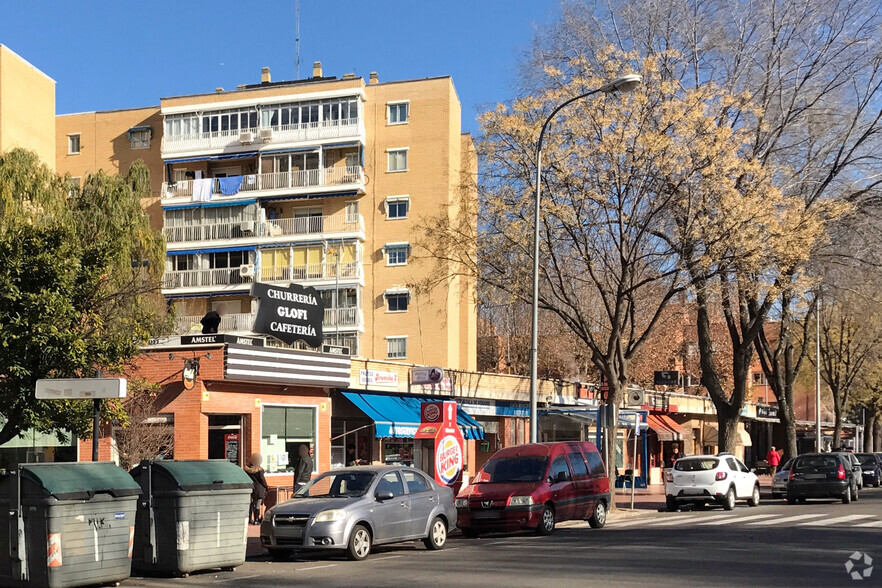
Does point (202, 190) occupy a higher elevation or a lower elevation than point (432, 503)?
higher

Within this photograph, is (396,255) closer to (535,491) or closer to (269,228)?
(269,228)

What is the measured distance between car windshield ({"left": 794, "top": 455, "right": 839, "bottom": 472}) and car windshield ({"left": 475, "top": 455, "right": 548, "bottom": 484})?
14.1 meters

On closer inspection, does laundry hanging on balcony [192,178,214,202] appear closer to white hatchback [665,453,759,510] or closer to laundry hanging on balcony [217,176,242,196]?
laundry hanging on balcony [217,176,242,196]

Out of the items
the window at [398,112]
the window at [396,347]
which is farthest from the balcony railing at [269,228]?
the window at [396,347]

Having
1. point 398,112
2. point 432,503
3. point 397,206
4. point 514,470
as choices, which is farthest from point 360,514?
point 398,112

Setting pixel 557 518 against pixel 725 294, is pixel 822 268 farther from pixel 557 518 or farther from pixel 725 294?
pixel 557 518

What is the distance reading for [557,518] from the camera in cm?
2061

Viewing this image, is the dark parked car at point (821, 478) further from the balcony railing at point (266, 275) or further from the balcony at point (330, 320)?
the balcony railing at point (266, 275)

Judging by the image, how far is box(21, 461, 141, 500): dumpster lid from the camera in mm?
12336

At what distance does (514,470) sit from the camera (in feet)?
68.8

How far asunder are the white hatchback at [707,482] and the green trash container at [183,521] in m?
17.5

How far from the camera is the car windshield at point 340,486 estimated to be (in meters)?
16.7

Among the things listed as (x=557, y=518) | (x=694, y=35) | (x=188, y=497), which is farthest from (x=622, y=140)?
(x=188, y=497)

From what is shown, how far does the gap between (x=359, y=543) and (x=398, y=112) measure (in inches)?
1456
